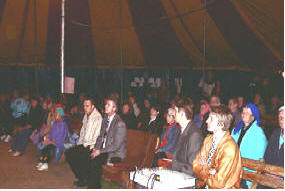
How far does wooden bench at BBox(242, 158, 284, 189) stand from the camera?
2604mm

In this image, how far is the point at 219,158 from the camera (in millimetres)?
2660

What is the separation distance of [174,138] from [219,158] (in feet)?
6.22

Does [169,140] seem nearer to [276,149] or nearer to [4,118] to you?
[276,149]

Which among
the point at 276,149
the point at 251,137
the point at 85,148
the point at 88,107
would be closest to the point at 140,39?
the point at 88,107

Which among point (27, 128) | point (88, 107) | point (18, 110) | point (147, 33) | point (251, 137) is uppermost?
point (147, 33)

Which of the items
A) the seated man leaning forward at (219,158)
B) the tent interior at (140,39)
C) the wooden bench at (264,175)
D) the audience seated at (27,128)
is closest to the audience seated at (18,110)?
the audience seated at (27,128)

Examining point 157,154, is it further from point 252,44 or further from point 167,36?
point 167,36

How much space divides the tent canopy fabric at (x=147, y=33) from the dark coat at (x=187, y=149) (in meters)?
4.27

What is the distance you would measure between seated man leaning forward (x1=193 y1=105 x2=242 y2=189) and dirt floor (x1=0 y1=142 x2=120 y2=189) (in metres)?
1.83

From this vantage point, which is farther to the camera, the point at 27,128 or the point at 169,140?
the point at 27,128

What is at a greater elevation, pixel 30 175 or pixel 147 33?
pixel 147 33

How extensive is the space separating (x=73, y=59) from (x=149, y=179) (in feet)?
28.6

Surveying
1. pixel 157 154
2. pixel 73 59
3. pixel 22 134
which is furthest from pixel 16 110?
pixel 157 154

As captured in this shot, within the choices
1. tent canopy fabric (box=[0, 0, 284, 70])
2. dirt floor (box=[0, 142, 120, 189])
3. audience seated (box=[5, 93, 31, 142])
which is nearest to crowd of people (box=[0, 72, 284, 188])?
dirt floor (box=[0, 142, 120, 189])
